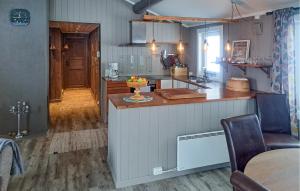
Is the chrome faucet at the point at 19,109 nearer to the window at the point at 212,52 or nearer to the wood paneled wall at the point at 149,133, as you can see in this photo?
the wood paneled wall at the point at 149,133

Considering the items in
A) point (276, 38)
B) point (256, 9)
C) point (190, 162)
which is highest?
point (256, 9)

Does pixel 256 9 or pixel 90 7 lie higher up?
pixel 90 7

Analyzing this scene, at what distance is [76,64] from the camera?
422 inches

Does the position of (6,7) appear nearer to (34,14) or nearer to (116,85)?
(34,14)

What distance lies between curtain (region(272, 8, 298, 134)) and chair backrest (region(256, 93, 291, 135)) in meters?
0.12

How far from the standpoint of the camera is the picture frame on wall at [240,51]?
4082 mm

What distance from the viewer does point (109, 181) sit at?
9.82ft

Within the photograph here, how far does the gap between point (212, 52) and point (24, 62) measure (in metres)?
3.49

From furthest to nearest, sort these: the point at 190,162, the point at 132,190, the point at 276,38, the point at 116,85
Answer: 1. the point at 116,85
2. the point at 276,38
3. the point at 190,162
4. the point at 132,190

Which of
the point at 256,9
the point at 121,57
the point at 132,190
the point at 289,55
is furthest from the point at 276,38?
the point at 121,57

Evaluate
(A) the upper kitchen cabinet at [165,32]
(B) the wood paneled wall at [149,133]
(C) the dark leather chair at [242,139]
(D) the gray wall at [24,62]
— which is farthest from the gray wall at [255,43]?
(D) the gray wall at [24,62]

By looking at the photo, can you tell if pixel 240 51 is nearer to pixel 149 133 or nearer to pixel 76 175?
pixel 149 133

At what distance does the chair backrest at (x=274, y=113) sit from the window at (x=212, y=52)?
5.07 feet

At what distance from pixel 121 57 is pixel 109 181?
346cm
